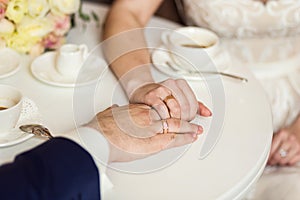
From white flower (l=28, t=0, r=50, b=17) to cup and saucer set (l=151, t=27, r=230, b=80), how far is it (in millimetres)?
322

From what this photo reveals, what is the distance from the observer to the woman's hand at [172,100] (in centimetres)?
115

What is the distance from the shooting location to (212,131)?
1172mm

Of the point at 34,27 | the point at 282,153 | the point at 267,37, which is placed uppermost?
the point at 34,27

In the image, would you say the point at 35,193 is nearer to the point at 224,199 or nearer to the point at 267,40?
the point at 224,199

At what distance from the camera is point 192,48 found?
1.35 meters

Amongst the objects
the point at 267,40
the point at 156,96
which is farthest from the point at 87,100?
the point at 267,40

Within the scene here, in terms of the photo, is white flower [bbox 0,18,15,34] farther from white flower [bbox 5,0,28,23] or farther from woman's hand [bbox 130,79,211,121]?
woman's hand [bbox 130,79,211,121]

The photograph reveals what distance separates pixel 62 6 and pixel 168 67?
331 mm

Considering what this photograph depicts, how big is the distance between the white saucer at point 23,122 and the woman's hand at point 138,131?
0.16 m

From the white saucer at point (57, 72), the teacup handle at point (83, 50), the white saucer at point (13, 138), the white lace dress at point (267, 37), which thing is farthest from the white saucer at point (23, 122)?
the white lace dress at point (267, 37)

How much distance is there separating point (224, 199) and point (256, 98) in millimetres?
394

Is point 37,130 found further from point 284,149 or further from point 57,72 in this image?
point 284,149

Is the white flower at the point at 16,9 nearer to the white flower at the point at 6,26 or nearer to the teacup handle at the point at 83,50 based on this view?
the white flower at the point at 6,26

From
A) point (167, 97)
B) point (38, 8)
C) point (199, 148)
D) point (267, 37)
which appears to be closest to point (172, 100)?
point (167, 97)
